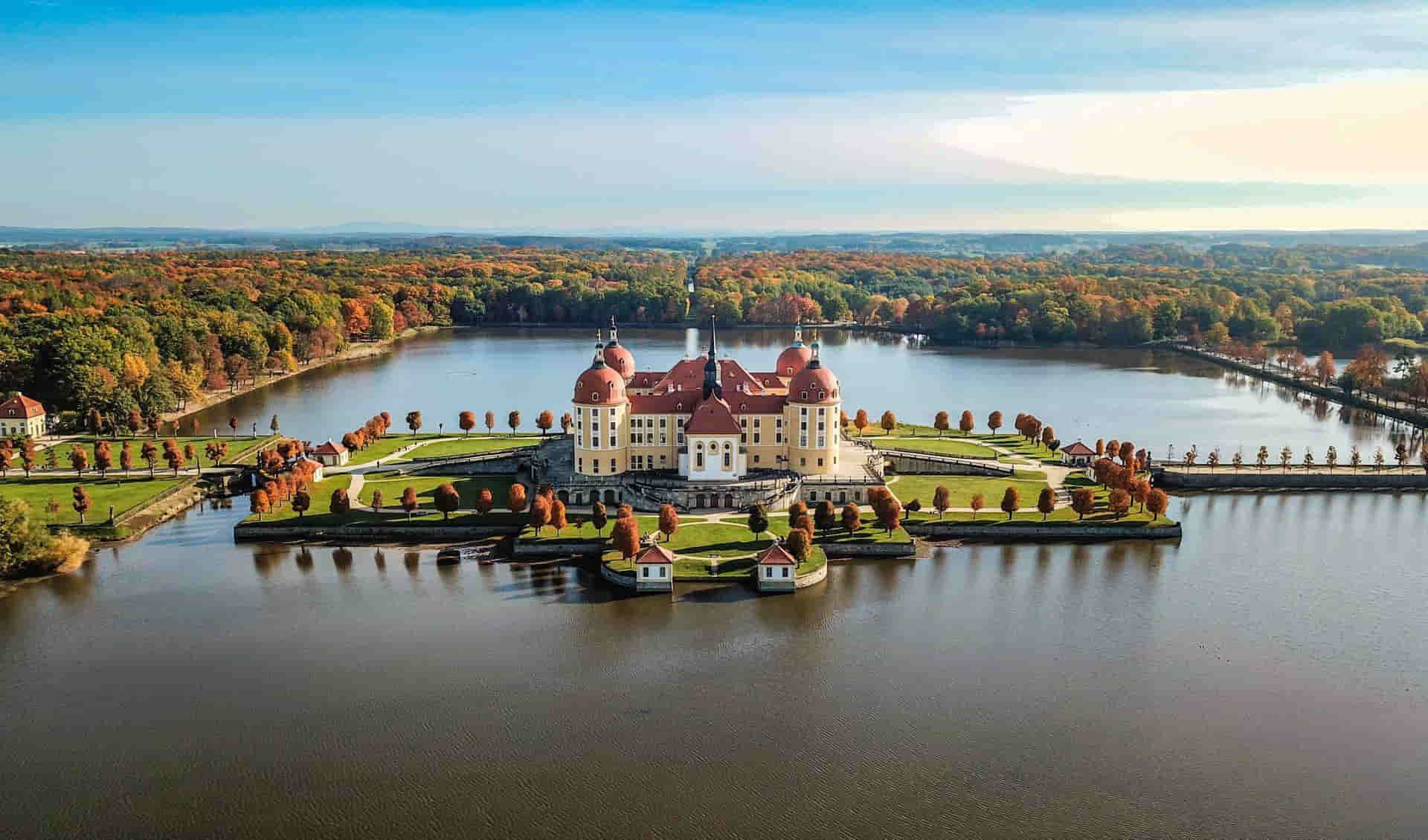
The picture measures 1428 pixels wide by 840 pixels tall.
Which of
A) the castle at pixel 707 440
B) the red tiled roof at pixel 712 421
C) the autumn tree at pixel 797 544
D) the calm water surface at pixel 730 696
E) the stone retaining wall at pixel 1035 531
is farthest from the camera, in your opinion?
the castle at pixel 707 440

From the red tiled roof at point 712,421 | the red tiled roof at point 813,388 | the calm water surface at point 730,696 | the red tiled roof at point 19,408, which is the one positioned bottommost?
the calm water surface at point 730,696

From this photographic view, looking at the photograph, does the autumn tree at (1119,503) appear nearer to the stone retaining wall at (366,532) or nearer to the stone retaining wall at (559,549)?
the stone retaining wall at (559,549)

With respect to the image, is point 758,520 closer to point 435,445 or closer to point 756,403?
point 756,403

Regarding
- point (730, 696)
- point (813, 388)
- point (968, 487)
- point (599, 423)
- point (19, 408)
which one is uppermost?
point (813, 388)

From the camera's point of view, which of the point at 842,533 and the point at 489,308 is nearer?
the point at 842,533

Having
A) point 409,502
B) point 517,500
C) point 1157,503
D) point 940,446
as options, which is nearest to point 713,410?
point 517,500

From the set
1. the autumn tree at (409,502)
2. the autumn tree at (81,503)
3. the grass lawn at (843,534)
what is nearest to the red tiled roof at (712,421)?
the grass lawn at (843,534)
